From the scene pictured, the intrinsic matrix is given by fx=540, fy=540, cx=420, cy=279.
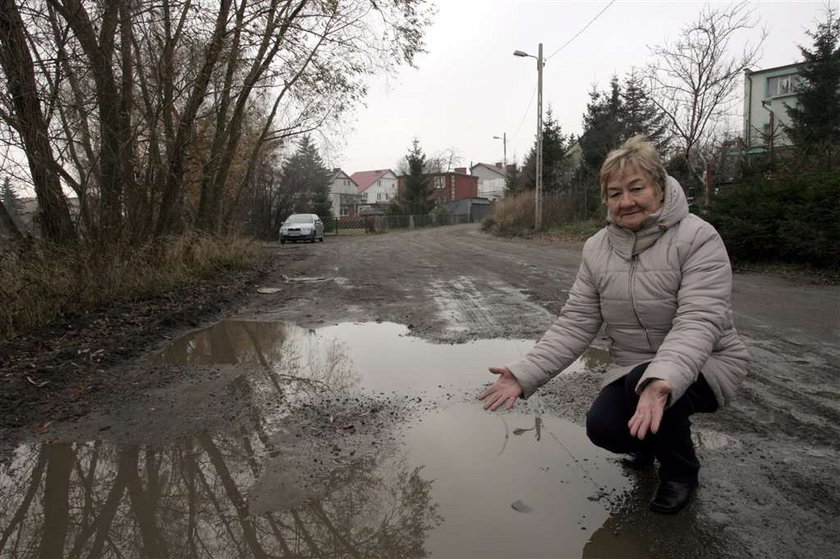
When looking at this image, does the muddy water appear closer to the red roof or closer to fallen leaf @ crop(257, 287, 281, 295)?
fallen leaf @ crop(257, 287, 281, 295)

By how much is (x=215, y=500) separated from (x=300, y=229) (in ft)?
83.5

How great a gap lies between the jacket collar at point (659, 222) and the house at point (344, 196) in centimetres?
7792

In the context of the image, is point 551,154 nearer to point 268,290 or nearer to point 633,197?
point 268,290

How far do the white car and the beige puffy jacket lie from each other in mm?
25590

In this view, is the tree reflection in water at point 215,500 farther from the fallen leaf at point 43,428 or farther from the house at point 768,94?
the house at point 768,94

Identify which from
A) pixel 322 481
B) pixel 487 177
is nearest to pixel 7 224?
pixel 322 481

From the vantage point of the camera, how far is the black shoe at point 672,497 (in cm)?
253

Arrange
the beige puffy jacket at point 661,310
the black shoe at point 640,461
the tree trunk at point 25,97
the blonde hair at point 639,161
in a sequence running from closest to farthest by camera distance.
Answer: the beige puffy jacket at point 661,310 < the blonde hair at point 639,161 < the black shoe at point 640,461 < the tree trunk at point 25,97

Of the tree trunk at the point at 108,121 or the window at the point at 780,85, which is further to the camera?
the window at the point at 780,85

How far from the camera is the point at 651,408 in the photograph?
219 cm

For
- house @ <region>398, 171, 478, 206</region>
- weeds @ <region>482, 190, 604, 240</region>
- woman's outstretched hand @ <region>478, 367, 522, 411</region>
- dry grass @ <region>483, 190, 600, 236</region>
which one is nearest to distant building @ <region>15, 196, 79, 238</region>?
woman's outstretched hand @ <region>478, 367, 522, 411</region>

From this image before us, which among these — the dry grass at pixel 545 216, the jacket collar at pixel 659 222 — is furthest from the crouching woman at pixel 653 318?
the dry grass at pixel 545 216

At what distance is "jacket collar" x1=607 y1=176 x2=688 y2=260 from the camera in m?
2.53

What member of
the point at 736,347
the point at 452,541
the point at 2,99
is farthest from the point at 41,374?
the point at 736,347
